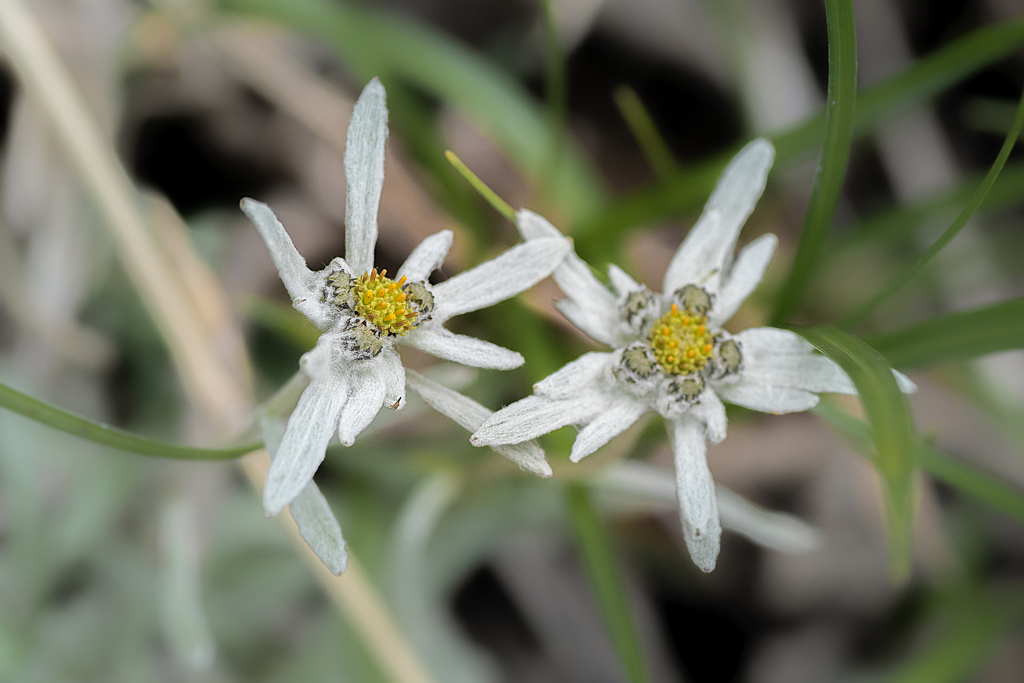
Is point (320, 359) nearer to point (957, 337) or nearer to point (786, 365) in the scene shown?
point (786, 365)

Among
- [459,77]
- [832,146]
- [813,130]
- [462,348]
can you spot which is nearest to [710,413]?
[462,348]

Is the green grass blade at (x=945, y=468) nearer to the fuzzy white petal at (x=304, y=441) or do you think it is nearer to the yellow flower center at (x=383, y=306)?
the yellow flower center at (x=383, y=306)

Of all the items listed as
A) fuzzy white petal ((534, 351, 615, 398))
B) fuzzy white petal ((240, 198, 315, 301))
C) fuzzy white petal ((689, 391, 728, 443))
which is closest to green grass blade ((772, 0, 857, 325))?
fuzzy white petal ((689, 391, 728, 443))

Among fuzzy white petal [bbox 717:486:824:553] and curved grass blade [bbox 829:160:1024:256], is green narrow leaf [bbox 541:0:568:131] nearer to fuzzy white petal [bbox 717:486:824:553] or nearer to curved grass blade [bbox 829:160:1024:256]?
curved grass blade [bbox 829:160:1024:256]

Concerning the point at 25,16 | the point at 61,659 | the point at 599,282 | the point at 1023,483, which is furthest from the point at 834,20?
the point at 1023,483

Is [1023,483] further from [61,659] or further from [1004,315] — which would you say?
[61,659]

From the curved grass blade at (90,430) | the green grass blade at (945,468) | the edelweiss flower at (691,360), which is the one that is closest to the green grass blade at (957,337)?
the green grass blade at (945,468)
